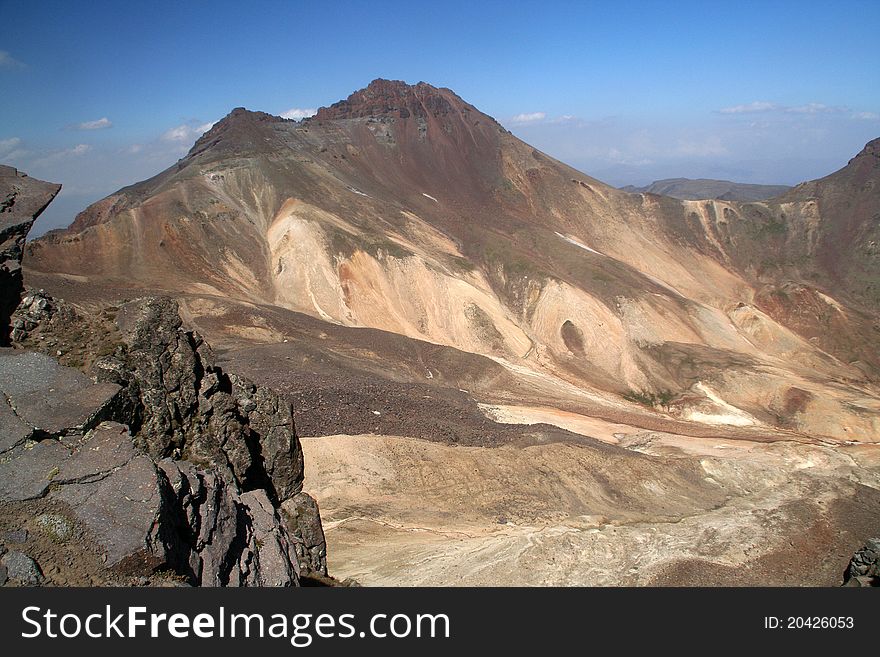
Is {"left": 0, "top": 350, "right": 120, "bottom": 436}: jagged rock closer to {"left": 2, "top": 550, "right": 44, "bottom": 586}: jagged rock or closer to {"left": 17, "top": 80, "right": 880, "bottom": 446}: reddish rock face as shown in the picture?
{"left": 2, "top": 550, "right": 44, "bottom": 586}: jagged rock

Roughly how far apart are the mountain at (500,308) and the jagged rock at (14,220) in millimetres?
9195

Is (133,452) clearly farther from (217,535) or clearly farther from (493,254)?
(493,254)

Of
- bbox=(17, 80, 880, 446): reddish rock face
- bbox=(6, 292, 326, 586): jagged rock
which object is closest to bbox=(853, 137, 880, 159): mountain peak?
bbox=(17, 80, 880, 446): reddish rock face

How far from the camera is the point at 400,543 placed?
16672 millimetres

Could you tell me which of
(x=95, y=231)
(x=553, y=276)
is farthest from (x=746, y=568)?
(x=95, y=231)

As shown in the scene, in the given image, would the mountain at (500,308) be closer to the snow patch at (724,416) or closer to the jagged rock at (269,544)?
the snow patch at (724,416)

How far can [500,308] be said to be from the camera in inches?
2089

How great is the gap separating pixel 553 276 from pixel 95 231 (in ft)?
136

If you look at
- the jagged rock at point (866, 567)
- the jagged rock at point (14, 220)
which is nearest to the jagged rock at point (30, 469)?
the jagged rock at point (14, 220)

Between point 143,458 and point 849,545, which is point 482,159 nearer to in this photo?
point 849,545

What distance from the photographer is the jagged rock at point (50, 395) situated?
8.44 metres

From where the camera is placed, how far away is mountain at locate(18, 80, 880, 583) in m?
22.9

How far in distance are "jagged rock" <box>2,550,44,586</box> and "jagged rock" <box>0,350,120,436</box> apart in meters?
1.98

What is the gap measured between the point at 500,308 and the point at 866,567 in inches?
1503
